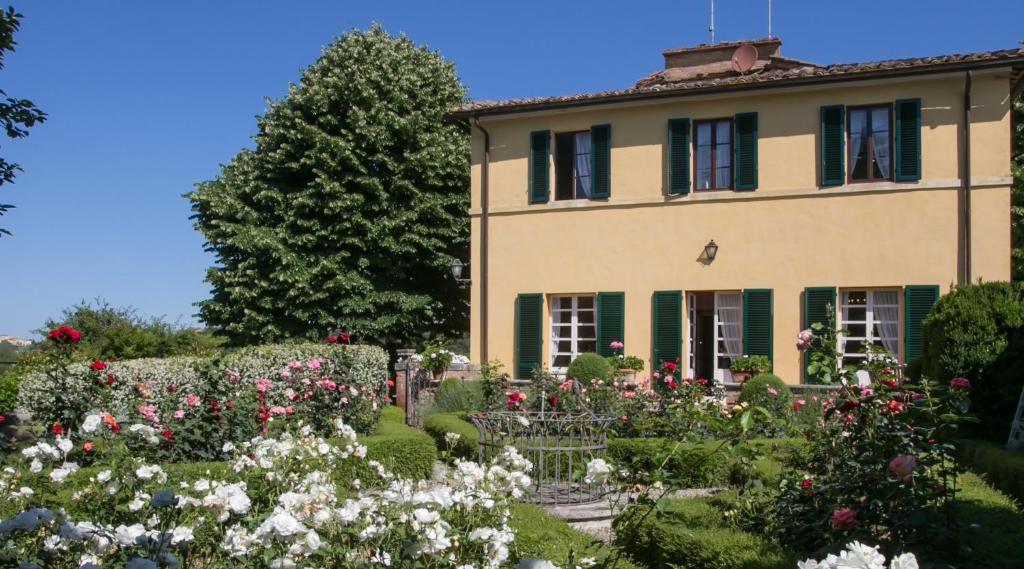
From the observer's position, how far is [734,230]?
1541cm

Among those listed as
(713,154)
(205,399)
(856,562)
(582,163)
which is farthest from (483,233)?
(856,562)

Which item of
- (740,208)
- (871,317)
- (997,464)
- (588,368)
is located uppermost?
(740,208)

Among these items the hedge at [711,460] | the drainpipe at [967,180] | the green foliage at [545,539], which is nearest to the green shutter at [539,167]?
the drainpipe at [967,180]

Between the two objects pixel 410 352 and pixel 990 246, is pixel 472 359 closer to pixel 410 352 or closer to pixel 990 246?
pixel 410 352

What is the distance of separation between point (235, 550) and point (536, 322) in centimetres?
1362

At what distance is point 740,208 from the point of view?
50.5ft

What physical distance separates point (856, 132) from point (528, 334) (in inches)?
268

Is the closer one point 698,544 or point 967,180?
point 698,544

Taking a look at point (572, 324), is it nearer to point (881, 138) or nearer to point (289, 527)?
point (881, 138)

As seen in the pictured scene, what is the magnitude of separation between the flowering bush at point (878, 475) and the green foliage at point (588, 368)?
8.39 meters

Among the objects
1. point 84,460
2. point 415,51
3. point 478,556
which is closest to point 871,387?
point 478,556

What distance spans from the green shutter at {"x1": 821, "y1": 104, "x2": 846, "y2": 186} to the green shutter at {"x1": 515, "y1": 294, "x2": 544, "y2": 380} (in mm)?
5559

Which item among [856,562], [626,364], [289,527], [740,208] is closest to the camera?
[856,562]

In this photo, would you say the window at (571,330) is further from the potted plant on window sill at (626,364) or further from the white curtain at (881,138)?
the white curtain at (881,138)
